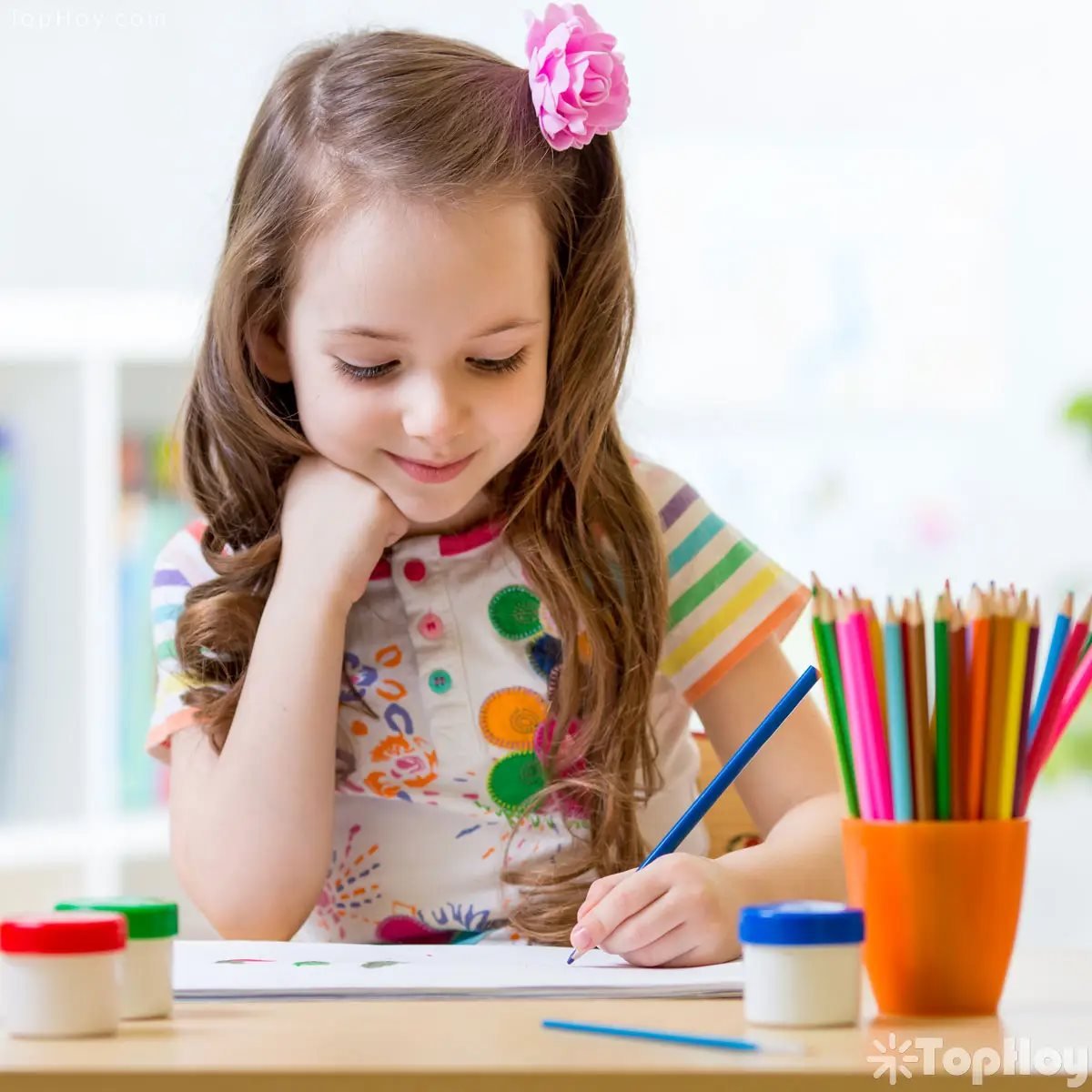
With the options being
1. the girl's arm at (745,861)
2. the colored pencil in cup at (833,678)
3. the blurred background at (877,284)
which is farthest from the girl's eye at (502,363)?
the blurred background at (877,284)

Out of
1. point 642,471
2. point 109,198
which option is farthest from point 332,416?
point 109,198

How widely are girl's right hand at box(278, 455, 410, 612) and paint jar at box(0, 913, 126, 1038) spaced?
1.50ft

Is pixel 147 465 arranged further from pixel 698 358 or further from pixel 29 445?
pixel 698 358

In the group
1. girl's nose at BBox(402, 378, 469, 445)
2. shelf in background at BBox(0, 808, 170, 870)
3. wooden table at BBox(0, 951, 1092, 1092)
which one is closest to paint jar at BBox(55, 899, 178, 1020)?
wooden table at BBox(0, 951, 1092, 1092)

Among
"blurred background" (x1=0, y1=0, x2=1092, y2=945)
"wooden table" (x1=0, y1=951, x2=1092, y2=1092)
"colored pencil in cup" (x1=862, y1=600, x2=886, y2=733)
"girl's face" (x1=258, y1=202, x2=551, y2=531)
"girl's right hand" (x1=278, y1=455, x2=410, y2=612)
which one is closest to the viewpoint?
"wooden table" (x1=0, y1=951, x2=1092, y2=1092)

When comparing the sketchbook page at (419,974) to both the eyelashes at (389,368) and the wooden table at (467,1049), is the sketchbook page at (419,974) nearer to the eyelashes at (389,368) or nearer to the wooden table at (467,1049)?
the wooden table at (467,1049)

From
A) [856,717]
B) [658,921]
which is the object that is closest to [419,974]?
[658,921]

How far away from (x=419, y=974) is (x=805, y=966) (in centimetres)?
19

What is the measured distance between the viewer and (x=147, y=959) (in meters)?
0.55

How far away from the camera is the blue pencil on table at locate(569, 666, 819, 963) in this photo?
2.09 feet

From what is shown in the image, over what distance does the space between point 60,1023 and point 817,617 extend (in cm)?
28

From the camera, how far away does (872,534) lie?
8.83 feet

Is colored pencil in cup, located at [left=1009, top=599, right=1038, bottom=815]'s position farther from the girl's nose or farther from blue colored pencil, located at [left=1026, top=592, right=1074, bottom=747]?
the girl's nose

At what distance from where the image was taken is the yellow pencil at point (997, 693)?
542 millimetres
